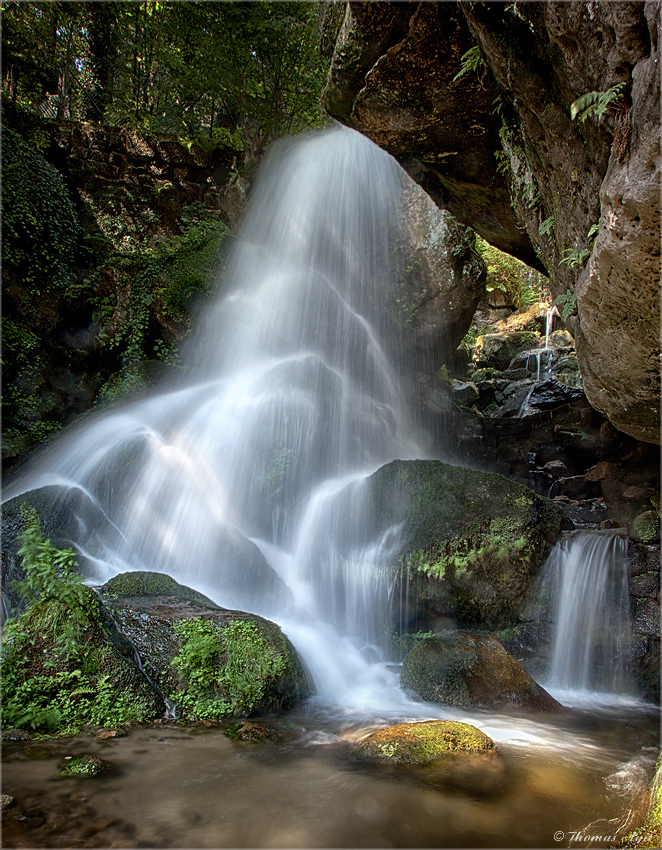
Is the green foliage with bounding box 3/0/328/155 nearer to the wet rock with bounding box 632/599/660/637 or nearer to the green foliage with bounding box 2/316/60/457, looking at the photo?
the green foliage with bounding box 2/316/60/457

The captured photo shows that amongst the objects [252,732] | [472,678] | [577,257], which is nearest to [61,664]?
[252,732]

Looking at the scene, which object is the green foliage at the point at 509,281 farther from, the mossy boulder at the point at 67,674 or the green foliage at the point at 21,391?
the mossy boulder at the point at 67,674

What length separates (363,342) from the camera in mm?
13742

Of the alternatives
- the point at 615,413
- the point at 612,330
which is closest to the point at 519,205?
the point at 612,330

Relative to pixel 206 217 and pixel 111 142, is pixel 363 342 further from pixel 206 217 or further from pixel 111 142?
pixel 111 142

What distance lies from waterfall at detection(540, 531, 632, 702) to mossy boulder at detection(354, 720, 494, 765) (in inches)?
134

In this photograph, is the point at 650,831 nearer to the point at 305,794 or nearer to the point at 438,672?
the point at 305,794

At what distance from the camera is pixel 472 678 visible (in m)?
5.78

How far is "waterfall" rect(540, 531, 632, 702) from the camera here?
696 cm

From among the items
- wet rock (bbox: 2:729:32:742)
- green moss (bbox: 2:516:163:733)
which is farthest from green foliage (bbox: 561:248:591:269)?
wet rock (bbox: 2:729:32:742)

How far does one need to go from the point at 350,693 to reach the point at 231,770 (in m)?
2.57

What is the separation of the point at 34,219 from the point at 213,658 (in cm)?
1185

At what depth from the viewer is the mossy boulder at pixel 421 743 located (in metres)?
4.07

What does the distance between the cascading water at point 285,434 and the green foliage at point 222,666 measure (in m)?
1.15
